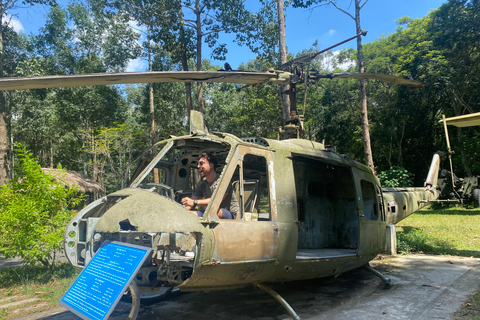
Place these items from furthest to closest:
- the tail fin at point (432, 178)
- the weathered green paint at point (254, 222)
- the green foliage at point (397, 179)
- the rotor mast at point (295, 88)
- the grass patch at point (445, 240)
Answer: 1. the green foliage at point (397, 179)
2. the tail fin at point (432, 178)
3. the grass patch at point (445, 240)
4. the rotor mast at point (295, 88)
5. the weathered green paint at point (254, 222)

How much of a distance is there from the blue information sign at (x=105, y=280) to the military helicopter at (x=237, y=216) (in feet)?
0.83

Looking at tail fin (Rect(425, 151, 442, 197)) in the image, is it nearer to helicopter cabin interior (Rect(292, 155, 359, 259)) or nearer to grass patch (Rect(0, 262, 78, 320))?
helicopter cabin interior (Rect(292, 155, 359, 259))

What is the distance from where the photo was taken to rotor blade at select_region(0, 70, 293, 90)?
3754 millimetres

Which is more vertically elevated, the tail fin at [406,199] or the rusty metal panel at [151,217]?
the rusty metal panel at [151,217]

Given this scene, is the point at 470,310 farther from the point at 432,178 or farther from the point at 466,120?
the point at 466,120

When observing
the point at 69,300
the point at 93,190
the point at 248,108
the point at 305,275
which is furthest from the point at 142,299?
the point at 248,108

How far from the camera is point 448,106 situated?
22.0m

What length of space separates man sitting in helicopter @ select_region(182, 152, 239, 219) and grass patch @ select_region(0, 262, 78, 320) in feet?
10.1

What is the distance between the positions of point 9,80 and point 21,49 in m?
23.7

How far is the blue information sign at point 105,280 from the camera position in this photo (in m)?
3.17

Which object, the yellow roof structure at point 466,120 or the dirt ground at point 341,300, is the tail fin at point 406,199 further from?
the yellow roof structure at point 466,120

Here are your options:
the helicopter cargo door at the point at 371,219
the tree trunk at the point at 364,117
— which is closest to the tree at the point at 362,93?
the tree trunk at the point at 364,117

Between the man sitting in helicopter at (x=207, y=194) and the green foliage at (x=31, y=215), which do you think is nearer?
the man sitting in helicopter at (x=207, y=194)

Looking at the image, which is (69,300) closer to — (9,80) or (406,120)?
(9,80)
